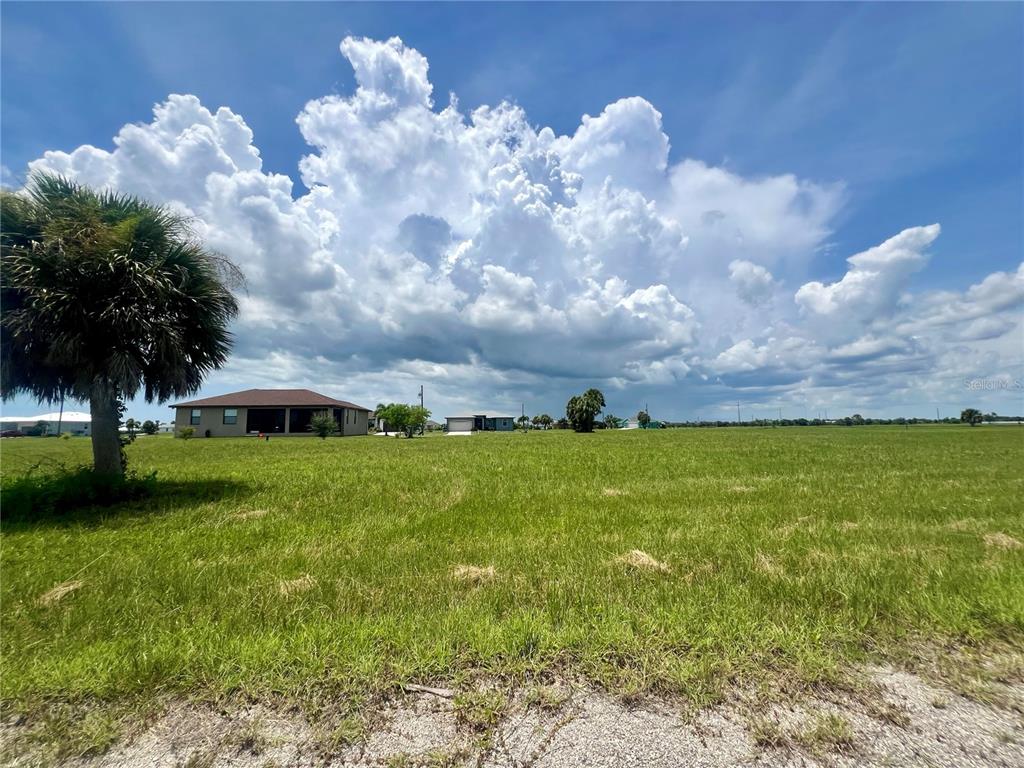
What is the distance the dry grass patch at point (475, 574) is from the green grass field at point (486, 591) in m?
0.06

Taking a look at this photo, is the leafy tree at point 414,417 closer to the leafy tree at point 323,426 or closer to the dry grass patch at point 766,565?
the leafy tree at point 323,426

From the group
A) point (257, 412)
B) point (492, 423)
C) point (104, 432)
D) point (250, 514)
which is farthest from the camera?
point (492, 423)

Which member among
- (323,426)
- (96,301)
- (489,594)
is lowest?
(489,594)

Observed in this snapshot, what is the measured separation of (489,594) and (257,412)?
2299 inches

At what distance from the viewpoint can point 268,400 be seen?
5419cm

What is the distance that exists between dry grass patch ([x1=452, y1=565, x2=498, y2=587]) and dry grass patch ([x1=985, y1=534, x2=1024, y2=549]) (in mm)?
7110

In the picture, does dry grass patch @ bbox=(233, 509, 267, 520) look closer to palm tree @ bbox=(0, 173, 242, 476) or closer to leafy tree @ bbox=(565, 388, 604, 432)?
palm tree @ bbox=(0, 173, 242, 476)

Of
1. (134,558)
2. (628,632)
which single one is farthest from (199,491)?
(628,632)

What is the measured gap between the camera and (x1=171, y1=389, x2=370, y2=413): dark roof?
51281mm

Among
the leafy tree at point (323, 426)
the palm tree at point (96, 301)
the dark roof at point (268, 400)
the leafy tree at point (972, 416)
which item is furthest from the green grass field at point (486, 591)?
the leafy tree at point (972, 416)

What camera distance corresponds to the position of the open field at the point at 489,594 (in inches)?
116

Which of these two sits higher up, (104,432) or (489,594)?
(104,432)

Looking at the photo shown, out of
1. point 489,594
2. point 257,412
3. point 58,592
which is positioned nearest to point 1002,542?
point 489,594

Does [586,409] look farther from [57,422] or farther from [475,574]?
[57,422]
